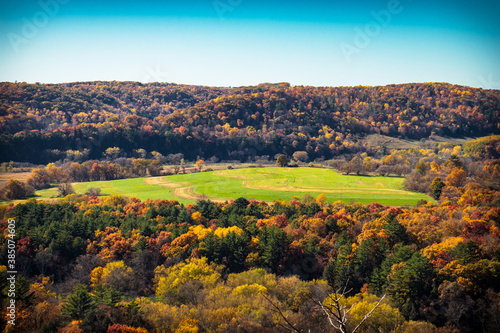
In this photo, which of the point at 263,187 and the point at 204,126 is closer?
the point at 263,187

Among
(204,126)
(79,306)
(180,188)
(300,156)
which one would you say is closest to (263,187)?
(180,188)

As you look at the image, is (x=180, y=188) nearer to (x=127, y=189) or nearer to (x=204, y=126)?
(x=127, y=189)

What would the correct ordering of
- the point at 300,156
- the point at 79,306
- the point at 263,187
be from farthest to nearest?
the point at 300,156 → the point at 263,187 → the point at 79,306

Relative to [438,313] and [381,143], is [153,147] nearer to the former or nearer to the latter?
[381,143]

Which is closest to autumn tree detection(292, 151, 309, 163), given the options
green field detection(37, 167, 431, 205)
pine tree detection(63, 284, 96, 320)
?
green field detection(37, 167, 431, 205)

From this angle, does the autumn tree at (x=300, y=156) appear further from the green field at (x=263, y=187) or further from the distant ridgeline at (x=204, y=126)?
the green field at (x=263, y=187)

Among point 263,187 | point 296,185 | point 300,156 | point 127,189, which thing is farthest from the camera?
point 300,156

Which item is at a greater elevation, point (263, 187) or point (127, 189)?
point (263, 187)
